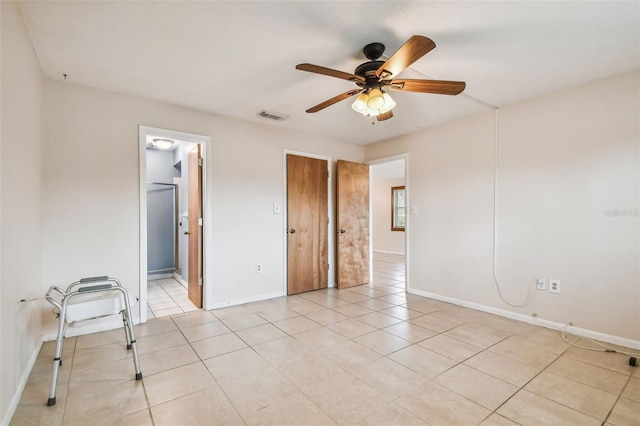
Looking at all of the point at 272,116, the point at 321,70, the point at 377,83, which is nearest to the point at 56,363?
the point at 321,70

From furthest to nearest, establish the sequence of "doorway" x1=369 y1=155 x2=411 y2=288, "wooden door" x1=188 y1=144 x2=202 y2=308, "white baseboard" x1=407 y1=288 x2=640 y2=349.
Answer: "doorway" x1=369 y1=155 x2=411 y2=288 → "wooden door" x1=188 y1=144 x2=202 y2=308 → "white baseboard" x1=407 y1=288 x2=640 y2=349

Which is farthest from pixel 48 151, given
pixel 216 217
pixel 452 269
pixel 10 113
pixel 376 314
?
pixel 452 269

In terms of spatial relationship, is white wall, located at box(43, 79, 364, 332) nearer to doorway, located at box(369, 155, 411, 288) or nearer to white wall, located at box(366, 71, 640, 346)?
white wall, located at box(366, 71, 640, 346)

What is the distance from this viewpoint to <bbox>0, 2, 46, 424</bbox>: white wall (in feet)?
5.26

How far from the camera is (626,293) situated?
2602mm

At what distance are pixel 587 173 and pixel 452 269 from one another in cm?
176

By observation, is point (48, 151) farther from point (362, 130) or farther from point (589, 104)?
point (589, 104)

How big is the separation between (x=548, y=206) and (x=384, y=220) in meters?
6.40

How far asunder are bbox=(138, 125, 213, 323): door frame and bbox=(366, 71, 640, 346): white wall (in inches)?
117

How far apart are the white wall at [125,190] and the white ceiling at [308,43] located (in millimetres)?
289

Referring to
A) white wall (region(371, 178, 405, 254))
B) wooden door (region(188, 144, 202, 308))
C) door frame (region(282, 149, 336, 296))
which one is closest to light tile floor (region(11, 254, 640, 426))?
wooden door (region(188, 144, 202, 308))

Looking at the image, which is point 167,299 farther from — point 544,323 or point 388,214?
point 388,214

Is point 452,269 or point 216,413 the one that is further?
point 452,269

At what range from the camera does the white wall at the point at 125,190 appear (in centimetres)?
276
